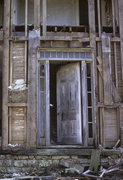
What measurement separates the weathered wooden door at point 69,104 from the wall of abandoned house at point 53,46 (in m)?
0.64

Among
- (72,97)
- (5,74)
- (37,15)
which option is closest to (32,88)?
(5,74)

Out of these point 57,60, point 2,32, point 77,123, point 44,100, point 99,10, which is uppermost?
point 99,10

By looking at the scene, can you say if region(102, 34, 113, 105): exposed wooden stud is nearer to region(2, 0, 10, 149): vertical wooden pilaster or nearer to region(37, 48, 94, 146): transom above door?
region(37, 48, 94, 146): transom above door

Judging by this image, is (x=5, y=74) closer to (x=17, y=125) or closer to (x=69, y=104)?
(x=17, y=125)

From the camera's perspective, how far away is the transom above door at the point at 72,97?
8477 millimetres

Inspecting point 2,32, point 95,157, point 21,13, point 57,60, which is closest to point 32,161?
point 95,157

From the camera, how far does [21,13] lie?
9.90m

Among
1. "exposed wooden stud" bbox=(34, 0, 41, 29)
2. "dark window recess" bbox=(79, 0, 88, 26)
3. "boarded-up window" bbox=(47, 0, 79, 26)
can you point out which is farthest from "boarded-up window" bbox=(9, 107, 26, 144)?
"dark window recess" bbox=(79, 0, 88, 26)

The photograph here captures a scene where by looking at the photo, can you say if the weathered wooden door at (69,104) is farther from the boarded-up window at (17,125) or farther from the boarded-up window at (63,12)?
the boarded-up window at (63,12)

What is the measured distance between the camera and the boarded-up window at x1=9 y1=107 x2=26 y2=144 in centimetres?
833

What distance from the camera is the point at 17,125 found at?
8.40m

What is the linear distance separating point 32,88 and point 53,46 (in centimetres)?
152

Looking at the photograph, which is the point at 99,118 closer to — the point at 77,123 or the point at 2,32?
the point at 77,123

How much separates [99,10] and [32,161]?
17.2 ft
